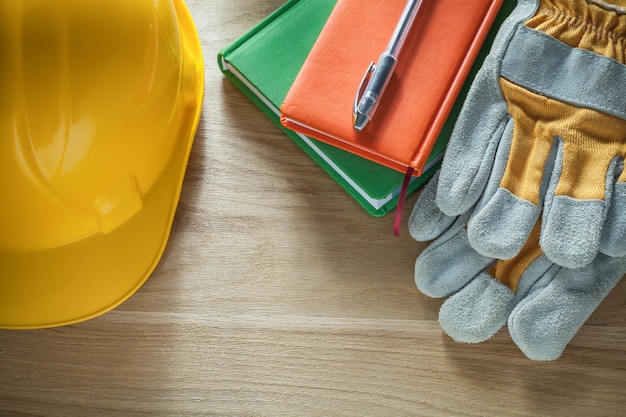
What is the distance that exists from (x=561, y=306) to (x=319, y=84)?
332mm

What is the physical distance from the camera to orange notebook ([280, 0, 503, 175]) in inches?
27.8

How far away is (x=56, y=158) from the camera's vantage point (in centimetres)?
62

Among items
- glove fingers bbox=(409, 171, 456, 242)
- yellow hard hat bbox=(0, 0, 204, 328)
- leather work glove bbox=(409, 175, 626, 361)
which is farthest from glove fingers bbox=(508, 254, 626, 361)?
yellow hard hat bbox=(0, 0, 204, 328)

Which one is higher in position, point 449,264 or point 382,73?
point 382,73

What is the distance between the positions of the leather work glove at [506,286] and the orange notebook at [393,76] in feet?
0.22

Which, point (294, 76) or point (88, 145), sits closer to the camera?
point (88, 145)

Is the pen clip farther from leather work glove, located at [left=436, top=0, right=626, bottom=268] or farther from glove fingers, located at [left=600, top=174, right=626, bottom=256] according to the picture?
glove fingers, located at [left=600, top=174, right=626, bottom=256]

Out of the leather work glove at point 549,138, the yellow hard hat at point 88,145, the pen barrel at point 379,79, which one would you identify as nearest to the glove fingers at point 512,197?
the leather work glove at point 549,138

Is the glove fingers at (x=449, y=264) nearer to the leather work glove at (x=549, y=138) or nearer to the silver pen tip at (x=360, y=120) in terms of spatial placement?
the leather work glove at (x=549, y=138)

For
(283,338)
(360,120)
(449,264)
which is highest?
(360,120)

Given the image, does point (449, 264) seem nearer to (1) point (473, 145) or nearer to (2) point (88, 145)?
(1) point (473, 145)

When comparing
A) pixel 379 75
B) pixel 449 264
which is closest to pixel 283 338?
pixel 449 264

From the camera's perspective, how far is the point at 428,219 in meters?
0.72

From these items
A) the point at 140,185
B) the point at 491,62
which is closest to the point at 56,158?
A: the point at 140,185
